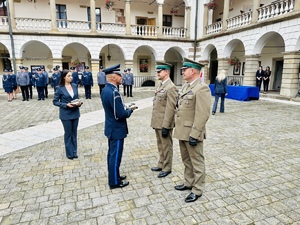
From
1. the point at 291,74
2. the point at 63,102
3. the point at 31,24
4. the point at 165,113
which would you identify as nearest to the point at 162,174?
the point at 165,113

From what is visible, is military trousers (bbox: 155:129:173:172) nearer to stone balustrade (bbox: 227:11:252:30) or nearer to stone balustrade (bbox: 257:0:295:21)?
stone balustrade (bbox: 257:0:295:21)

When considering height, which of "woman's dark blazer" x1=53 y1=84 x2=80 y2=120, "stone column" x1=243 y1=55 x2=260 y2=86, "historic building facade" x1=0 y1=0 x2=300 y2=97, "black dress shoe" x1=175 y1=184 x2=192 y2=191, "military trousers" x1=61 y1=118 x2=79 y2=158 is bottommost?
"black dress shoe" x1=175 y1=184 x2=192 y2=191

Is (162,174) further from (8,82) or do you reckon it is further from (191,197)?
(8,82)

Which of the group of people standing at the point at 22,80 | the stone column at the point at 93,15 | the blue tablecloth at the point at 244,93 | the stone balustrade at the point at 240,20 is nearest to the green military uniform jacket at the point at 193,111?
the blue tablecloth at the point at 244,93

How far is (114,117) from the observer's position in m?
3.23

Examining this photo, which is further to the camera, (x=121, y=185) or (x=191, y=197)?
(x=121, y=185)

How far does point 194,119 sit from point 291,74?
1198 centimetres

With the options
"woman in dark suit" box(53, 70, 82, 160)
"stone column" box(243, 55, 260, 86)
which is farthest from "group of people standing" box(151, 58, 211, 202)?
"stone column" box(243, 55, 260, 86)

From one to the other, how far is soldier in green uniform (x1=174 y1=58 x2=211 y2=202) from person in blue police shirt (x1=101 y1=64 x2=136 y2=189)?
78 cm

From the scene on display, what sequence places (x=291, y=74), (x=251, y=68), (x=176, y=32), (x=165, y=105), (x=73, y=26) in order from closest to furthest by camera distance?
(x=165, y=105) → (x=291, y=74) → (x=251, y=68) → (x=73, y=26) → (x=176, y=32)

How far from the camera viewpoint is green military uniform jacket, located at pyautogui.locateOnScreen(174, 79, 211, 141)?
284 cm

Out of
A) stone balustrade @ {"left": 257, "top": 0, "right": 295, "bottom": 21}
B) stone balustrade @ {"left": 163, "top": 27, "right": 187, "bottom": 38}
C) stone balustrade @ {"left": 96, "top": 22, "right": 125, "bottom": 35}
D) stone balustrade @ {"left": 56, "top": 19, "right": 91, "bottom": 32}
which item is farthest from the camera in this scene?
stone balustrade @ {"left": 163, "top": 27, "right": 187, "bottom": 38}

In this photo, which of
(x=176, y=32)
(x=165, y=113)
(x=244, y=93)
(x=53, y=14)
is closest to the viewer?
(x=165, y=113)

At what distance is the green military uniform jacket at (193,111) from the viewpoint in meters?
2.84
